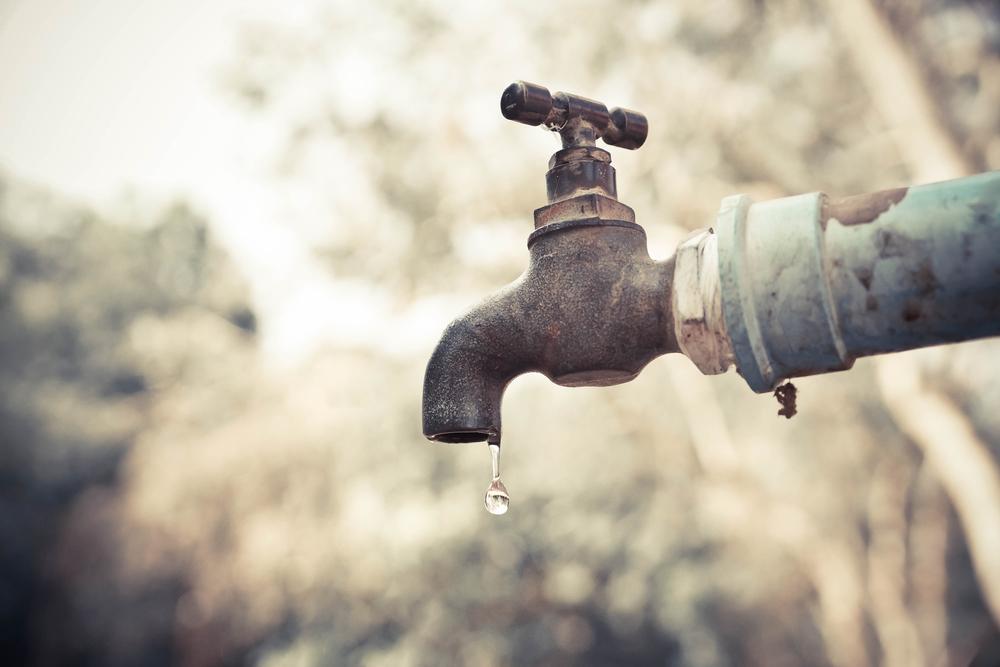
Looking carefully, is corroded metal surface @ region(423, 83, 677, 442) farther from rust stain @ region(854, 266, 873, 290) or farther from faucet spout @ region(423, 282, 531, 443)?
rust stain @ region(854, 266, 873, 290)

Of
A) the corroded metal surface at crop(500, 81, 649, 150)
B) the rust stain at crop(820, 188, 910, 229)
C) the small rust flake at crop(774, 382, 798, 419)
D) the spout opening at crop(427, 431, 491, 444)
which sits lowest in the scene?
the spout opening at crop(427, 431, 491, 444)

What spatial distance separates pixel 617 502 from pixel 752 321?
7.37m

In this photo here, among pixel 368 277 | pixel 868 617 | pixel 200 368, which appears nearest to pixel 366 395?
pixel 368 277

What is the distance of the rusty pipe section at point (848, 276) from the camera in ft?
2.85

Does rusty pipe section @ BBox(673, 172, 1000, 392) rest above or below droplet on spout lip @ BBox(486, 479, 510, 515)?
above

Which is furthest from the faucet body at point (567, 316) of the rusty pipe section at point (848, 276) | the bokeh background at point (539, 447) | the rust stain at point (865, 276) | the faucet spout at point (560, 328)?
the bokeh background at point (539, 447)

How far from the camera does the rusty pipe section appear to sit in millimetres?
870

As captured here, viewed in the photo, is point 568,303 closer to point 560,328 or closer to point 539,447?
point 560,328

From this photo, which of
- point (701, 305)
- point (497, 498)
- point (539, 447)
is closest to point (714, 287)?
point (701, 305)

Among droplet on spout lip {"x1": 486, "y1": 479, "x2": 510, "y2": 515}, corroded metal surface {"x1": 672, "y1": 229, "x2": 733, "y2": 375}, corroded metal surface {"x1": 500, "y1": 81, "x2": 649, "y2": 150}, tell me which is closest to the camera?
corroded metal surface {"x1": 672, "y1": 229, "x2": 733, "y2": 375}

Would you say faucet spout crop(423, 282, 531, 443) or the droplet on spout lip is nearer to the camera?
faucet spout crop(423, 282, 531, 443)

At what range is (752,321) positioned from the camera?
3.14 ft

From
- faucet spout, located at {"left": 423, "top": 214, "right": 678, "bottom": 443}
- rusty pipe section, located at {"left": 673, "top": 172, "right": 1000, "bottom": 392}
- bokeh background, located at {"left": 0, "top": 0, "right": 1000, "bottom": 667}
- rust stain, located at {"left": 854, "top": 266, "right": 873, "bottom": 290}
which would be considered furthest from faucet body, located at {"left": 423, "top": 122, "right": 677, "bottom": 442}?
bokeh background, located at {"left": 0, "top": 0, "right": 1000, "bottom": 667}

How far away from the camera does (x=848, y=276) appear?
0.92 meters
